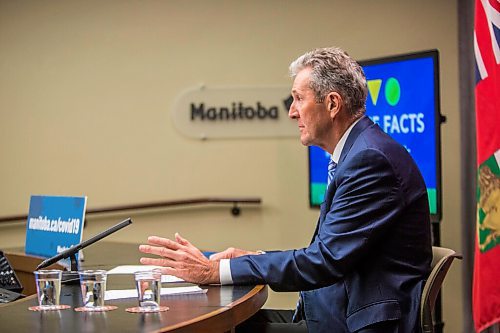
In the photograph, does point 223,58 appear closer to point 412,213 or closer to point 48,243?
point 48,243

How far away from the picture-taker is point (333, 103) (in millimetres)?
2359

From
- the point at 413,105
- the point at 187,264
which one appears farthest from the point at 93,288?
the point at 413,105

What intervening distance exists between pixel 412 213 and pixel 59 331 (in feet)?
3.39

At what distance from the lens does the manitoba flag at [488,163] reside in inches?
115

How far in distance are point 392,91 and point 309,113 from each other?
1739 millimetres

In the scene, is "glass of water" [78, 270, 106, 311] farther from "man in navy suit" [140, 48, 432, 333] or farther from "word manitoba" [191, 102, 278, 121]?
"word manitoba" [191, 102, 278, 121]

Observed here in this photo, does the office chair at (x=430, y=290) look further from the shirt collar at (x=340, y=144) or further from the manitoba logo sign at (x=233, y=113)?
the manitoba logo sign at (x=233, y=113)

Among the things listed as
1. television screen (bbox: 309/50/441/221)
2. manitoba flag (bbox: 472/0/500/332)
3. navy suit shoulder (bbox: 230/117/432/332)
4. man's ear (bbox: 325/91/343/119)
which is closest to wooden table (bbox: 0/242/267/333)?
navy suit shoulder (bbox: 230/117/432/332)

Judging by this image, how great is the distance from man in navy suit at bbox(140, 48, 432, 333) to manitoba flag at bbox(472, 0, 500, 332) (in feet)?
2.56

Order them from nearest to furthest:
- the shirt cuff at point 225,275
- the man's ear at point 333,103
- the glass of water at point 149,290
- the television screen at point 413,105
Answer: the glass of water at point 149,290, the shirt cuff at point 225,275, the man's ear at point 333,103, the television screen at point 413,105

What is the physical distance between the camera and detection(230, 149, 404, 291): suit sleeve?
213cm

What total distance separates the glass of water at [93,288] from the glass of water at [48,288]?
7 cm

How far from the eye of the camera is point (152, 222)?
5.04 metres

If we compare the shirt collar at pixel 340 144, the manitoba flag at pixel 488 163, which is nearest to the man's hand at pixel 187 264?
the shirt collar at pixel 340 144
